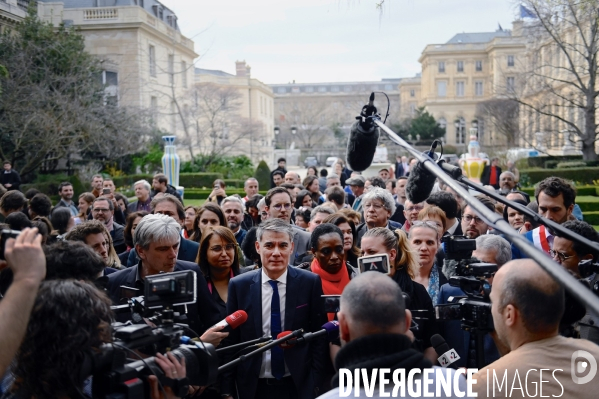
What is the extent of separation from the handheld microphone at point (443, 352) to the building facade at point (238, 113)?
35.1 metres

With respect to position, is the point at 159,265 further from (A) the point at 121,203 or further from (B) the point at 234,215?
(A) the point at 121,203

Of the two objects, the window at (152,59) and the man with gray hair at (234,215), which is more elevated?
the window at (152,59)

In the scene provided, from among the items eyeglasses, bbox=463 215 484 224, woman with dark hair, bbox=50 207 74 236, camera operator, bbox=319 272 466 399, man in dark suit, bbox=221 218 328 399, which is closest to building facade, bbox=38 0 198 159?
woman with dark hair, bbox=50 207 74 236

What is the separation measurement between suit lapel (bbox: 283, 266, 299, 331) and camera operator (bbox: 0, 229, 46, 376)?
2.18 meters

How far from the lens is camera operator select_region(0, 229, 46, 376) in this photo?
2459 millimetres

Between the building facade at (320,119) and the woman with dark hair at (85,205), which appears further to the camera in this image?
the building facade at (320,119)

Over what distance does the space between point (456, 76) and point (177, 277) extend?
82526mm

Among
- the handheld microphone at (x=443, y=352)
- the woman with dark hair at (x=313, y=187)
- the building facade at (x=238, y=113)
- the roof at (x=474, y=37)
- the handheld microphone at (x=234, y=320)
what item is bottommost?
the handheld microphone at (x=443, y=352)

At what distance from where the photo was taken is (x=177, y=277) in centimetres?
322

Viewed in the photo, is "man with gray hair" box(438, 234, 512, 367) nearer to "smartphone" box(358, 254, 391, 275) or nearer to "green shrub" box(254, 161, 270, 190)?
"smartphone" box(358, 254, 391, 275)

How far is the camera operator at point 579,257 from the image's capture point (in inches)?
154

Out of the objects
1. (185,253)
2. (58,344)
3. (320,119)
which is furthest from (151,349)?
(320,119)

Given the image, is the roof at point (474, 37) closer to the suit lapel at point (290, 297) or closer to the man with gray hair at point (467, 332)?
the man with gray hair at point (467, 332)

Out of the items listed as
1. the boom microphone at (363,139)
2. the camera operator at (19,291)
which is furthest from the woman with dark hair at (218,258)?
the camera operator at (19,291)
